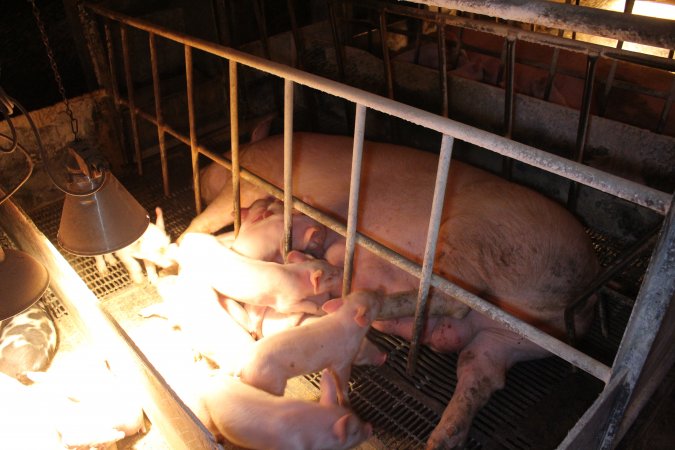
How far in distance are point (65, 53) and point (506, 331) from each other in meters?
3.72

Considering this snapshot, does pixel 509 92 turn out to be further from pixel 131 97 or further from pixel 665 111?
pixel 131 97

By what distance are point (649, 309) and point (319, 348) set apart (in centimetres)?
130

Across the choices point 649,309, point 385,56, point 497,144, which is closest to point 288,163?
point 497,144

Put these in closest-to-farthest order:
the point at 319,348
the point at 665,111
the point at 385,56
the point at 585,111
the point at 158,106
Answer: the point at 319,348
the point at 585,111
the point at 158,106
the point at 665,111
the point at 385,56

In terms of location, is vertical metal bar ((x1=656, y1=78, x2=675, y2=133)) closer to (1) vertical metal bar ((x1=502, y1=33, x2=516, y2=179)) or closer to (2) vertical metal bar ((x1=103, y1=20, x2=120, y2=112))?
(1) vertical metal bar ((x1=502, y1=33, x2=516, y2=179))

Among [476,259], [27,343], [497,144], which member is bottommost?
[27,343]

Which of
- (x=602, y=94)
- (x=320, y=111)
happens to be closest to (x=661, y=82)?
(x=602, y=94)

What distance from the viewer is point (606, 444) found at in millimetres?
1897

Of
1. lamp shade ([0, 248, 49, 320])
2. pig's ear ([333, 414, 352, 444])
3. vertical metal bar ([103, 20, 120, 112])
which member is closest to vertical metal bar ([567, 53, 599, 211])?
pig's ear ([333, 414, 352, 444])

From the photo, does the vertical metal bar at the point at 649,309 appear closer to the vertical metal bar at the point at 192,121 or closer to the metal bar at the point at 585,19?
the metal bar at the point at 585,19

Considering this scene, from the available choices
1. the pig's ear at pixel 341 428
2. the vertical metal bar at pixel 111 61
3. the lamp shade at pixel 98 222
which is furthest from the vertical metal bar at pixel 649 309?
the vertical metal bar at pixel 111 61

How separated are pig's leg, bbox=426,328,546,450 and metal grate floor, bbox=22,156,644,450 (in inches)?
4.7

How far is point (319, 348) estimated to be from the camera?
2.39m

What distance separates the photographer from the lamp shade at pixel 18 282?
195cm
